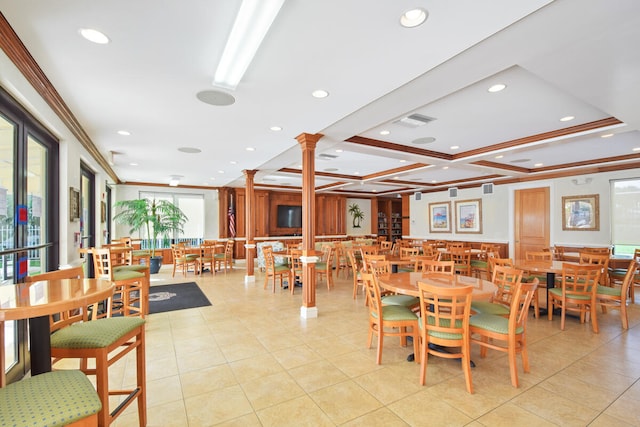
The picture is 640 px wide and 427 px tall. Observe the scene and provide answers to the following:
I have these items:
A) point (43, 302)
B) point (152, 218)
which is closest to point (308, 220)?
point (43, 302)

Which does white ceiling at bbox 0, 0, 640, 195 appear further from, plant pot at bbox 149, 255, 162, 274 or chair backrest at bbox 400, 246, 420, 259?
plant pot at bbox 149, 255, 162, 274

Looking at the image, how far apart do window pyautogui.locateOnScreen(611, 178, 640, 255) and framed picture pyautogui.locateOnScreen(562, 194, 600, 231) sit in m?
0.28

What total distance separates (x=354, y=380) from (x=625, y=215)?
25.1 feet

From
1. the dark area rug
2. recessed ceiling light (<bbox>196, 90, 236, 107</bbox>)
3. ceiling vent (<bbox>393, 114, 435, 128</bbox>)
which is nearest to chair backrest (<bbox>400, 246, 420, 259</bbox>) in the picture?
ceiling vent (<bbox>393, 114, 435, 128</bbox>)

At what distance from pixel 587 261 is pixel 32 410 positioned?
769 cm

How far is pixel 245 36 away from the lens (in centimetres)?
208

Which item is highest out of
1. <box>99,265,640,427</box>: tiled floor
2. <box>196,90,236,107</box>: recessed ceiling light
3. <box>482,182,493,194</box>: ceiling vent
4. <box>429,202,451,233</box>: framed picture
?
<box>196,90,236,107</box>: recessed ceiling light

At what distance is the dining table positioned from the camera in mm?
1259

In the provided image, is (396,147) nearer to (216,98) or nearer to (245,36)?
(216,98)

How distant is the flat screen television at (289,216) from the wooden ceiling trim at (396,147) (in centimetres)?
690

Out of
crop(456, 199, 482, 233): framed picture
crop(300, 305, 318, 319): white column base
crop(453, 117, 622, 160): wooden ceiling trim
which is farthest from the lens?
crop(456, 199, 482, 233): framed picture

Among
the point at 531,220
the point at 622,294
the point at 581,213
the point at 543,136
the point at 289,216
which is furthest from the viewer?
the point at 289,216

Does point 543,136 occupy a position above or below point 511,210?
above

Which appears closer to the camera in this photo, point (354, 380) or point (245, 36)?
point (245, 36)
